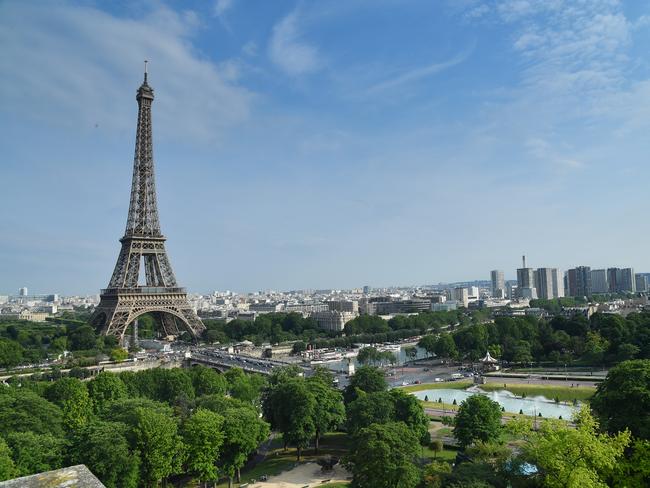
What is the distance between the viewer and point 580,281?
14950 cm

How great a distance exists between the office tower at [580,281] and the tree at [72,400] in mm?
144382

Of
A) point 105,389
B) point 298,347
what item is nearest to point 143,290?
point 298,347

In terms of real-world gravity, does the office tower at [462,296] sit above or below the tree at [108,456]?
above

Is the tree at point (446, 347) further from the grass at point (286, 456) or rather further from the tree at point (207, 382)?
the grass at point (286, 456)

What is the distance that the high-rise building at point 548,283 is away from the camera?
151m

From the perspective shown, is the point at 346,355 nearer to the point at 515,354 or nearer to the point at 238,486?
the point at 515,354

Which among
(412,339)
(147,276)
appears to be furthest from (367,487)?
(412,339)

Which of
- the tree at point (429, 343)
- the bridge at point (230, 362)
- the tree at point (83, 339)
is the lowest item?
the bridge at point (230, 362)

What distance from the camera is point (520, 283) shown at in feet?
562

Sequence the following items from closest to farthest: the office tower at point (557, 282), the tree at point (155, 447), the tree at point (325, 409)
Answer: the tree at point (155, 447), the tree at point (325, 409), the office tower at point (557, 282)

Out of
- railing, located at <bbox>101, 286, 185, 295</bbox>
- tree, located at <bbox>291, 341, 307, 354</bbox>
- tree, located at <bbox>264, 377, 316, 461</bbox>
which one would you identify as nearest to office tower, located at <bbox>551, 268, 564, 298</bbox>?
tree, located at <bbox>291, 341, 307, 354</bbox>

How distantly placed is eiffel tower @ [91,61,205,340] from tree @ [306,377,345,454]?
3691 cm

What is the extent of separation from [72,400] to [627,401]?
29226mm

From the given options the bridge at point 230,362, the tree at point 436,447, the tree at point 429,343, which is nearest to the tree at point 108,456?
the tree at point 436,447
